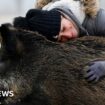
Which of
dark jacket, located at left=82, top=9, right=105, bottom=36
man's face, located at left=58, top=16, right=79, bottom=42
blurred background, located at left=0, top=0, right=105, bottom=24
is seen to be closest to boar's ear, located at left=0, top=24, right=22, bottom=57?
man's face, located at left=58, top=16, right=79, bottom=42

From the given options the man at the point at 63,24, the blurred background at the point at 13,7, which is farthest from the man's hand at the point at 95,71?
the blurred background at the point at 13,7

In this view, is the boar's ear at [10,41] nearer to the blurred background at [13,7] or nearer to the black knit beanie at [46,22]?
the black knit beanie at [46,22]

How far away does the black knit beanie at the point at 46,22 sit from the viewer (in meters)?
2.70

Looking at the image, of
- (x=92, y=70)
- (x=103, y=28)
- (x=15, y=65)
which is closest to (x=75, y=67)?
(x=92, y=70)

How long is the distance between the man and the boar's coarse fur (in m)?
0.07

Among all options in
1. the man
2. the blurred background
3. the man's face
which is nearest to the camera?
the man

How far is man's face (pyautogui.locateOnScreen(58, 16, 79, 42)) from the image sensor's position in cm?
278

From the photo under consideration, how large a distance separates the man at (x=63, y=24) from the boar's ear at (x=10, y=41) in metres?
0.19

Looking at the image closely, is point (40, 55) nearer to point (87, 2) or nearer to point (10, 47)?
point (10, 47)

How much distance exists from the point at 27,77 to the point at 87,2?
0.72 m

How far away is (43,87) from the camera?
98.4 inches

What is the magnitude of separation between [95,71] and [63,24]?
344 mm

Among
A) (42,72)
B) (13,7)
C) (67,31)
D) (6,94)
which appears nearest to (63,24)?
(67,31)

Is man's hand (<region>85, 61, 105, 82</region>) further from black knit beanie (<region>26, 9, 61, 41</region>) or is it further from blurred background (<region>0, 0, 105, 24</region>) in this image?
blurred background (<region>0, 0, 105, 24</region>)
